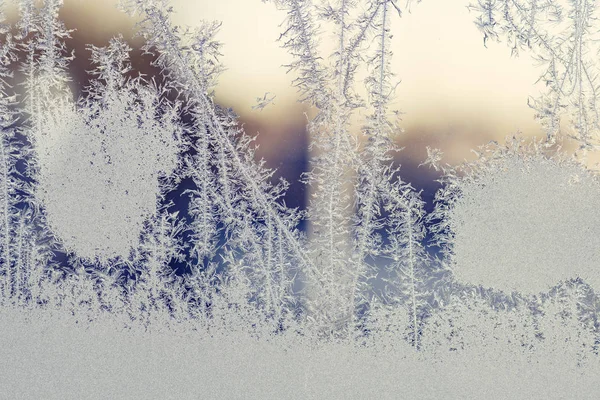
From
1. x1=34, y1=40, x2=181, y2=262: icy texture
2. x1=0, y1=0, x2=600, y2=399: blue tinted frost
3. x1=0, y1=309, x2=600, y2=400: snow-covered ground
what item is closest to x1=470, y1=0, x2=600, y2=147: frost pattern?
x1=0, y1=0, x2=600, y2=399: blue tinted frost

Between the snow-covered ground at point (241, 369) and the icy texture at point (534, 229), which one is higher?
the icy texture at point (534, 229)

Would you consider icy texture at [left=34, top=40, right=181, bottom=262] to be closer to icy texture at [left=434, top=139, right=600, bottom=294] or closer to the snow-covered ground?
the snow-covered ground

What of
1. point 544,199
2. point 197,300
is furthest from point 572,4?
point 197,300

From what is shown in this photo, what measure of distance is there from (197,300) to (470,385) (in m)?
0.24

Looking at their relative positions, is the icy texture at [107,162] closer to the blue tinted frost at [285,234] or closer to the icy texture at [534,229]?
the blue tinted frost at [285,234]

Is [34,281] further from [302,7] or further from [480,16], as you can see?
[480,16]

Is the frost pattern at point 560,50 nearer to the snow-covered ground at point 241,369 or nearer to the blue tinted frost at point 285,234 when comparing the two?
the blue tinted frost at point 285,234

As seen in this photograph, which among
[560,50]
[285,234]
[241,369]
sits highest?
[560,50]

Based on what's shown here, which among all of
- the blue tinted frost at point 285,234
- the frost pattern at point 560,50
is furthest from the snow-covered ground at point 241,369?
the frost pattern at point 560,50

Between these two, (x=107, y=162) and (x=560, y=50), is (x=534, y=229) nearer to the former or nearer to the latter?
(x=560, y=50)

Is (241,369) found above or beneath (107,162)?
beneath

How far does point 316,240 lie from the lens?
18.2 inches

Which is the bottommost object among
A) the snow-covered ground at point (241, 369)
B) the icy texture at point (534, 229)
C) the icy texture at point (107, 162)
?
the snow-covered ground at point (241, 369)

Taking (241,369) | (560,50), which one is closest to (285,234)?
(241,369)
